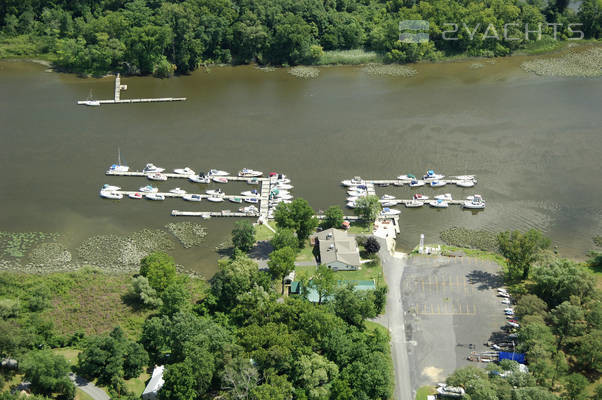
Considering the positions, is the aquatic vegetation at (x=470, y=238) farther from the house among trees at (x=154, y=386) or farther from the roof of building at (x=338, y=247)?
the house among trees at (x=154, y=386)

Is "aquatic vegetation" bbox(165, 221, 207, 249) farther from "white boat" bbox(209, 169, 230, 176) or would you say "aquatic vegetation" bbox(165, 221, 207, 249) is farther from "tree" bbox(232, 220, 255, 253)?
"white boat" bbox(209, 169, 230, 176)

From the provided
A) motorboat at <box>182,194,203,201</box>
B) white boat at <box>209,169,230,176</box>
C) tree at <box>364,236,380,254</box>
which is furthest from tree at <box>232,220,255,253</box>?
white boat at <box>209,169,230,176</box>

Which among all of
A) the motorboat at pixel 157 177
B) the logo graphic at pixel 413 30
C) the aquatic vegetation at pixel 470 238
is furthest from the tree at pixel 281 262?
the logo graphic at pixel 413 30

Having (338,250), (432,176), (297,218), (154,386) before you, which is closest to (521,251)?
(338,250)

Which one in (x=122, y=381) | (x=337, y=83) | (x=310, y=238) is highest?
(x=337, y=83)

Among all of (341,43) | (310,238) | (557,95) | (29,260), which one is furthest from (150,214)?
(557,95)

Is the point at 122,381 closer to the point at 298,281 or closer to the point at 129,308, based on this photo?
the point at 129,308
